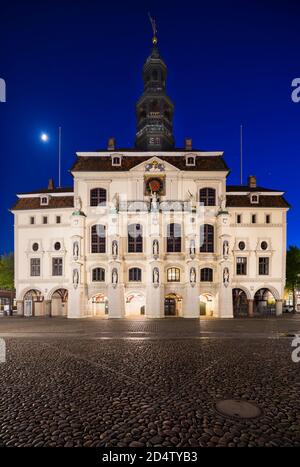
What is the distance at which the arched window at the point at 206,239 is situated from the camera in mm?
28938

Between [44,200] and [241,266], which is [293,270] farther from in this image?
[44,200]

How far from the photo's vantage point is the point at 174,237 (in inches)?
1134

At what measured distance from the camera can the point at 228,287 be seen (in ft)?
90.6

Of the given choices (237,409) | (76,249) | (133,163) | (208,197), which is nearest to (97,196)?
(133,163)

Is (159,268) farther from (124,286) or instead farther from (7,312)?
(7,312)

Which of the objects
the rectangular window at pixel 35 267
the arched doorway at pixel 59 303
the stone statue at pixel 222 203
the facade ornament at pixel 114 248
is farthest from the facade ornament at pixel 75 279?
the stone statue at pixel 222 203

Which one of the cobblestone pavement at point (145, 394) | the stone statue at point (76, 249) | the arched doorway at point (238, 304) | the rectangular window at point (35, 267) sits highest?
the stone statue at point (76, 249)

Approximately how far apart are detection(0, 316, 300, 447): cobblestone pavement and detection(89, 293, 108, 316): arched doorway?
16.7 m

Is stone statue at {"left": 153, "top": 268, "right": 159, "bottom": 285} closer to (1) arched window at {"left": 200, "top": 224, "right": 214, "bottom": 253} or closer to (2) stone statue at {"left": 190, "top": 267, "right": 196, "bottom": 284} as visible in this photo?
(2) stone statue at {"left": 190, "top": 267, "right": 196, "bottom": 284}

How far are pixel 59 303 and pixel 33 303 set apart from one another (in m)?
2.91

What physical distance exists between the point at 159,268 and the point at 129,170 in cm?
1132

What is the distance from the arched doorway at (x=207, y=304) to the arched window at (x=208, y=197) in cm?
1015

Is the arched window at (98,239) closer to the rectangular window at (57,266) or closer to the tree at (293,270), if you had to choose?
the rectangular window at (57,266)

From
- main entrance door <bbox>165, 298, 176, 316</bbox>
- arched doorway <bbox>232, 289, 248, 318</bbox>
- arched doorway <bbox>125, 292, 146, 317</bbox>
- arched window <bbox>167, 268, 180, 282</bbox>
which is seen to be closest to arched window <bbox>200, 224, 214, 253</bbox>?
arched window <bbox>167, 268, 180, 282</bbox>
